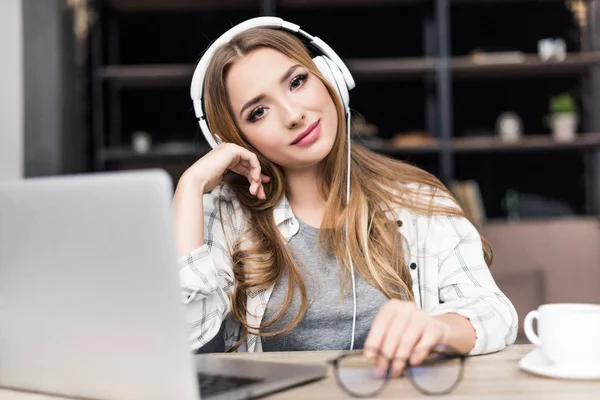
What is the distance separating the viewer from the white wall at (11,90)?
2717 mm

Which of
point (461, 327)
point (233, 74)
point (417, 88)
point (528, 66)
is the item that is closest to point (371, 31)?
point (417, 88)

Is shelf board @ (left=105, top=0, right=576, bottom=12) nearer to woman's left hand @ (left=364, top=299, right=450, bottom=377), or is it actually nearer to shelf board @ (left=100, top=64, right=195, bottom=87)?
shelf board @ (left=100, top=64, right=195, bottom=87)

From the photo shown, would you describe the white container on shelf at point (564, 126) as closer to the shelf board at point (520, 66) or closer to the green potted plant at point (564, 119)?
the green potted plant at point (564, 119)

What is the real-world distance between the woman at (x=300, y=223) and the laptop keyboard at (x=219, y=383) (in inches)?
15.0

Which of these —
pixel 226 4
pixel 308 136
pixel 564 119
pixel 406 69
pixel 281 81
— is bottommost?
pixel 308 136

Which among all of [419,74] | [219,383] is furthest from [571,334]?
[419,74]

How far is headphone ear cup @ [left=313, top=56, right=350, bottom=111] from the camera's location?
1.34m

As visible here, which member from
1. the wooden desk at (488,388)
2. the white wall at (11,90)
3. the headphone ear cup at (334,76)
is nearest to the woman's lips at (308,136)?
the headphone ear cup at (334,76)

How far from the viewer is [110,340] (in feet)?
2.18

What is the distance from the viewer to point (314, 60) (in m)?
1.36

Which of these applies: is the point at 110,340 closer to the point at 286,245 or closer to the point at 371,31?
the point at 286,245

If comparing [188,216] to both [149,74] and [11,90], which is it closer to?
[11,90]

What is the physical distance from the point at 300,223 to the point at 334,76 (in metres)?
0.31

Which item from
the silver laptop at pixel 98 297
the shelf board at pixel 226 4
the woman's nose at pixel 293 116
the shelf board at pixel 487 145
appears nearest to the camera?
the silver laptop at pixel 98 297
